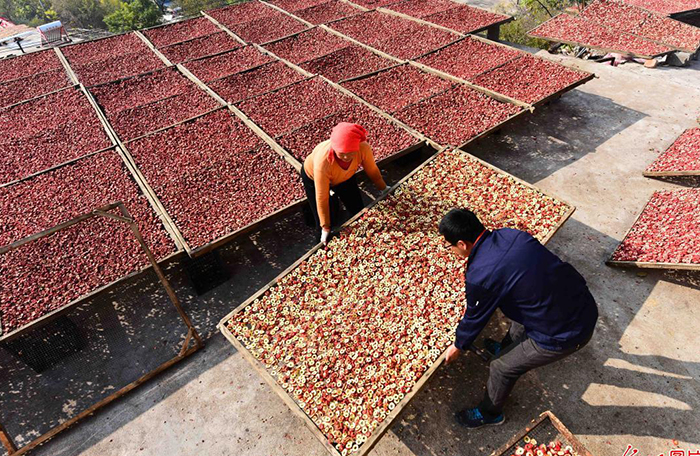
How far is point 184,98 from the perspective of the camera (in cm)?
808

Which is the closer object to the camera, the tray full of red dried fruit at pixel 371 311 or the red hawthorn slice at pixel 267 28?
the tray full of red dried fruit at pixel 371 311

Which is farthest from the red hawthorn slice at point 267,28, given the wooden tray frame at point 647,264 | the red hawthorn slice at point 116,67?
the wooden tray frame at point 647,264

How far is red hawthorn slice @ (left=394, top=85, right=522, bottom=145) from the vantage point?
6.82 meters

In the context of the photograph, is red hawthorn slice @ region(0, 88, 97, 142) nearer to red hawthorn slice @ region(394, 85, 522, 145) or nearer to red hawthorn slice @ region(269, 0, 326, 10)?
red hawthorn slice @ region(394, 85, 522, 145)

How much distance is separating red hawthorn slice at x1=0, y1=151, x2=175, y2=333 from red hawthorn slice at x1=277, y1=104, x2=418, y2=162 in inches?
98.7

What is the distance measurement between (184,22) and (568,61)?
1135cm

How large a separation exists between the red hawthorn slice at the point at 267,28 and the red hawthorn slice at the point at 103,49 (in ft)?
8.57

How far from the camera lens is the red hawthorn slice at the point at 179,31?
11.0m

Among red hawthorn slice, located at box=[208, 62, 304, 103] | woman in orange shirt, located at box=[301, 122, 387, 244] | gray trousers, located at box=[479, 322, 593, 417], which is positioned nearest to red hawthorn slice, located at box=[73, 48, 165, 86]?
red hawthorn slice, located at box=[208, 62, 304, 103]

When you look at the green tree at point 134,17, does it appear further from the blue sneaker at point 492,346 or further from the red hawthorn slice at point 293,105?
the blue sneaker at point 492,346

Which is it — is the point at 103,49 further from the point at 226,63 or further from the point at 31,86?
the point at 226,63

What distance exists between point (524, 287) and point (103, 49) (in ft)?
40.4

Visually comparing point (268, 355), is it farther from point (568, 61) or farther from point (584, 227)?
point (568, 61)

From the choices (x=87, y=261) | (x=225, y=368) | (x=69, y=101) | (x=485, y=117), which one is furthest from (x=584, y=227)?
(x=69, y=101)
